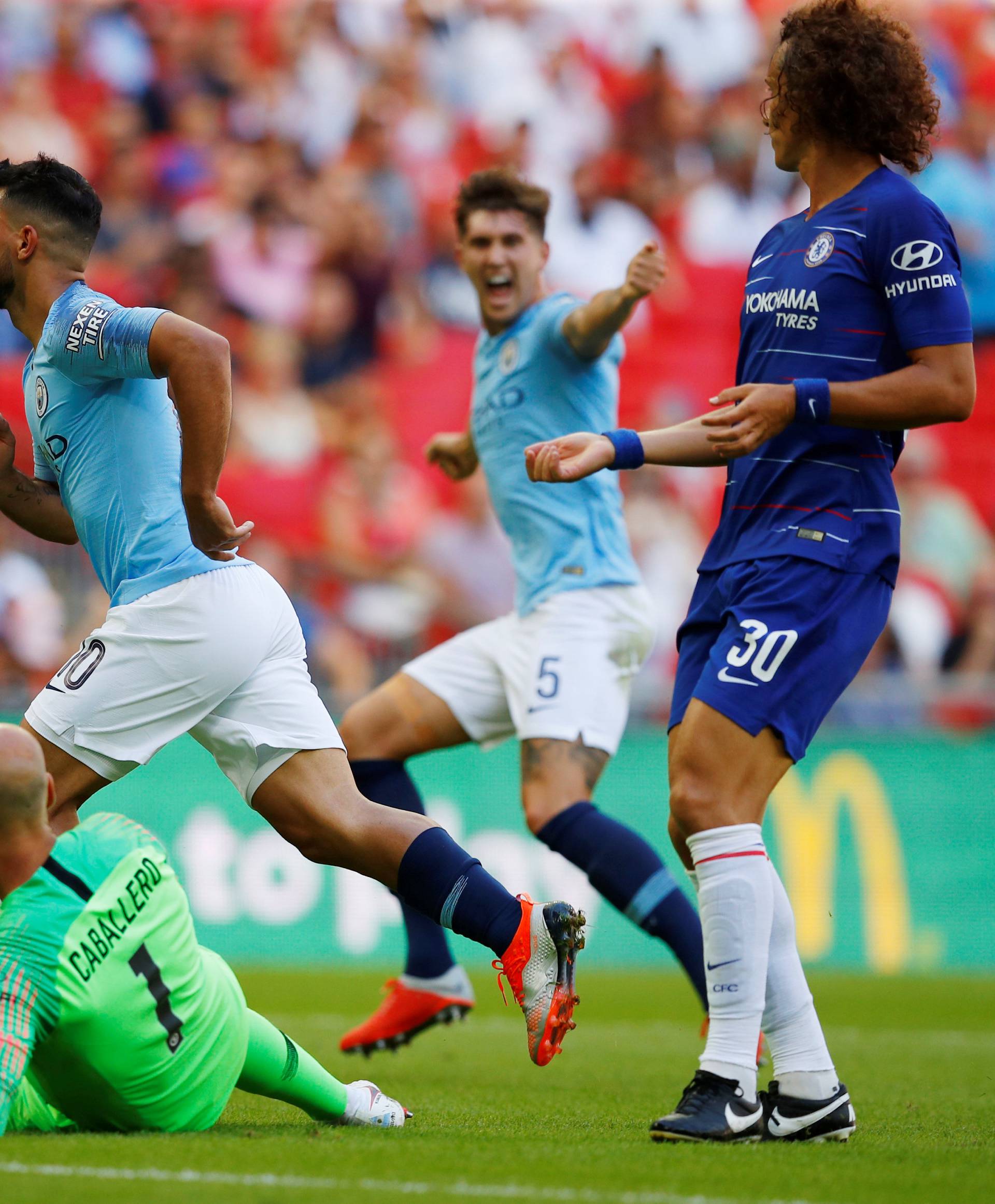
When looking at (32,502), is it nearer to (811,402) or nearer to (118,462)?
(118,462)

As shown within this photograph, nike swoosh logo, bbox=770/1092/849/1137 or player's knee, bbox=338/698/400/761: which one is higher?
player's knee, bbox=338/698/400/761

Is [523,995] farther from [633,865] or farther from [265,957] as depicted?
[265,957]

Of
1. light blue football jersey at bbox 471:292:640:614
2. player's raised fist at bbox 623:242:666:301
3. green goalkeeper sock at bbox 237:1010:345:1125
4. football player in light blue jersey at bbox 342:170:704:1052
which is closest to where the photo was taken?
green goalkeeper sock at bbox 237:1010:345:1125

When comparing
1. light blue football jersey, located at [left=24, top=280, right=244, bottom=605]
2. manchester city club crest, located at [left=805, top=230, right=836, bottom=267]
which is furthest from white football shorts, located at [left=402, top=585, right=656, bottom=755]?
manchester city club crest, located at [left=805, top=230, right=836, bottom=267]

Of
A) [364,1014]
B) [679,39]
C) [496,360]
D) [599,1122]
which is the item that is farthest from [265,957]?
[679,39]

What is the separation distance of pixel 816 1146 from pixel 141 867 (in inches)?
65.0

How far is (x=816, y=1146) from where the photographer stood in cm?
379

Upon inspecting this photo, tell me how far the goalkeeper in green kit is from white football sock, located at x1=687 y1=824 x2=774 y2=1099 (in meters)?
0.99

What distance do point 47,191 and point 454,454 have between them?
2.49 meters

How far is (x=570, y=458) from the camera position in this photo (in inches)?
159

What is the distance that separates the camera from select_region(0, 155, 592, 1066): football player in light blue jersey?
4.13m

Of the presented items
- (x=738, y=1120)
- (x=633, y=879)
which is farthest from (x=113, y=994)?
(x=633, y=879)

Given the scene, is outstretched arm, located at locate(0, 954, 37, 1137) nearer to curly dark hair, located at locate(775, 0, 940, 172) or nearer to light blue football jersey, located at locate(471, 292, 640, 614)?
curly dark hair, located at locate(775, 0, 940, 172)

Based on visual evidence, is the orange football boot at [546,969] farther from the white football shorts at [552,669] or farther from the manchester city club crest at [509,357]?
the manchester city club crest at [509,357]
